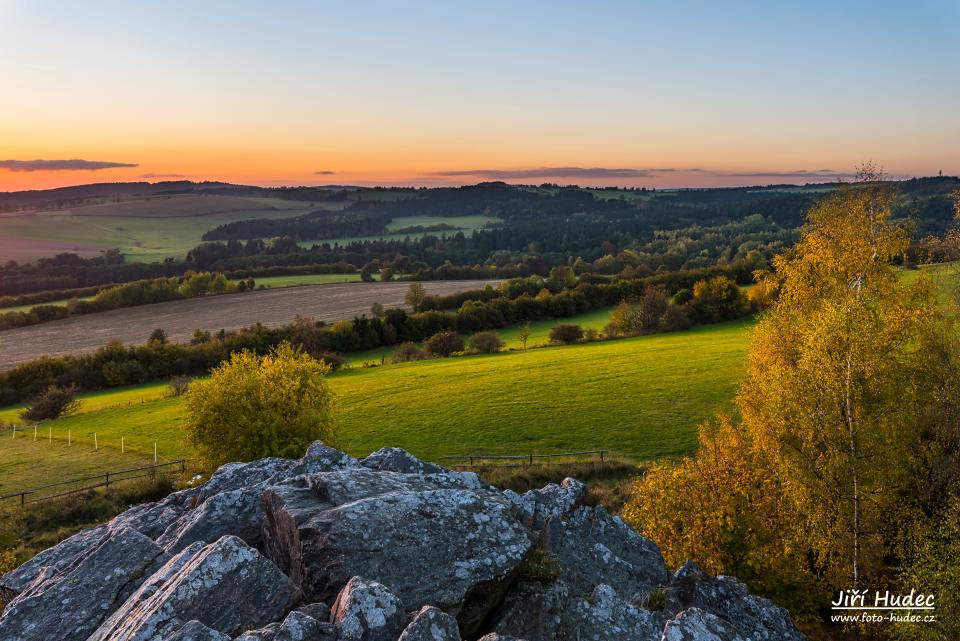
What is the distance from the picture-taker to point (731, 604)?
13.7 m

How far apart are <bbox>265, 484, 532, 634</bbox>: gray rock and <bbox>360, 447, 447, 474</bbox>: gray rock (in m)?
4.08

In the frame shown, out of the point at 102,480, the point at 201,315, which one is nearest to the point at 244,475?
the point at 102,480

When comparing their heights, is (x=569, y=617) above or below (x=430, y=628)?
below

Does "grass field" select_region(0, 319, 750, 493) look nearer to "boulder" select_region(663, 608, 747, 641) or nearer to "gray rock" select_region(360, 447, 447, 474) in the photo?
"gray rock" select_region(360, 447, 447, 474)

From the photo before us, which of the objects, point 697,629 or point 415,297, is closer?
point 697,629

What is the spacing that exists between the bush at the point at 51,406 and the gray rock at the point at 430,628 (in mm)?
68411

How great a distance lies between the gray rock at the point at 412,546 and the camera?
10.4 m

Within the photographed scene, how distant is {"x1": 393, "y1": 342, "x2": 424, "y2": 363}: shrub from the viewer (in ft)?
267

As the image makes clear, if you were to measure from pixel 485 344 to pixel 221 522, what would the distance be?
71.0m

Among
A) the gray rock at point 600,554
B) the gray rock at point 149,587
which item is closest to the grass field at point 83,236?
the gray rock at point 149,587

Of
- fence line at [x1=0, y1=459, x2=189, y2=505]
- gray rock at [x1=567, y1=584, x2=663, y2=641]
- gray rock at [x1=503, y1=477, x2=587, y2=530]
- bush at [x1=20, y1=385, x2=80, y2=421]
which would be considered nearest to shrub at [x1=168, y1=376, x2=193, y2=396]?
bush at [x1=20, y1=385, x2=80, y2=421]

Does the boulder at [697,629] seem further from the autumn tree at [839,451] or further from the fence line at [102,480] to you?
the fence line at [102,480]

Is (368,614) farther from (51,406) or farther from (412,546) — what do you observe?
(51,406)

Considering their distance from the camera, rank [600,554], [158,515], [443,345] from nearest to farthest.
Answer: [600,554], [158,515], [443,345]
